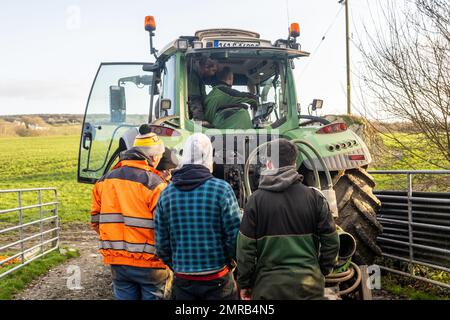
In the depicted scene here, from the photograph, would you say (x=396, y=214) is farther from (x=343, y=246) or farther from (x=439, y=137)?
(x=343, y=246)

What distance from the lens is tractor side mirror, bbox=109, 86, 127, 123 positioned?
727cm

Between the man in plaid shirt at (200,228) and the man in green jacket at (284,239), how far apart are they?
187mm

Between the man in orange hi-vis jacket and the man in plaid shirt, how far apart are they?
404 mm

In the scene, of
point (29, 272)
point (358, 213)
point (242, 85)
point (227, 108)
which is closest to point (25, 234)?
point (29, 272)

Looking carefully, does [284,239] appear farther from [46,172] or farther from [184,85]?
[46,172]

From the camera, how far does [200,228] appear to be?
11.4 ft

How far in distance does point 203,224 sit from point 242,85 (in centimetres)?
398

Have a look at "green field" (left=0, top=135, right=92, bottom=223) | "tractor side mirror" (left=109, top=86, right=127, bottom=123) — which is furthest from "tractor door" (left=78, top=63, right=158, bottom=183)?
"green field" (left=0, top=135, right=92, bottom=223)

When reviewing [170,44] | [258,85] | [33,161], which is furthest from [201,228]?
[33,161]

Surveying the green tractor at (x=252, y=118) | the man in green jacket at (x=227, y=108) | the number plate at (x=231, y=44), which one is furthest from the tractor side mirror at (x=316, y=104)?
the number plate at (x=231, y=44)

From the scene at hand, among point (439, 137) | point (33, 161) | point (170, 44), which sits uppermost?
point (170, 44)

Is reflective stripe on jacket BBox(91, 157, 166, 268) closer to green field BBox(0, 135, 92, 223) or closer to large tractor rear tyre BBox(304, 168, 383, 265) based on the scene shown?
large tractor rear tyre BBox(304, 168, 383, 265)
